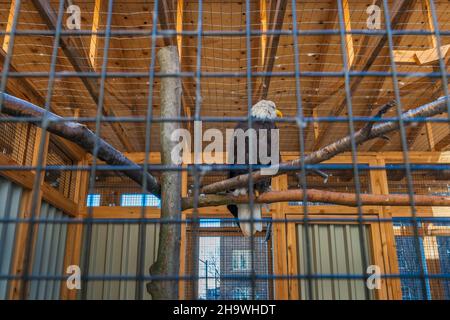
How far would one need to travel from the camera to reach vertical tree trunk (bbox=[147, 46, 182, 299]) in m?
1.85

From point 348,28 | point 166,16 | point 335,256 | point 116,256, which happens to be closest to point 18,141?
point 116,256

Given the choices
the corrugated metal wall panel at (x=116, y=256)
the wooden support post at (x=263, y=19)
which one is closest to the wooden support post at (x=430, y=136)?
the wooden support post at (x=263, y=19)

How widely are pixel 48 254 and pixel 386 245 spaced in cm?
327

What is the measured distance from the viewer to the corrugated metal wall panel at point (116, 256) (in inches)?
155

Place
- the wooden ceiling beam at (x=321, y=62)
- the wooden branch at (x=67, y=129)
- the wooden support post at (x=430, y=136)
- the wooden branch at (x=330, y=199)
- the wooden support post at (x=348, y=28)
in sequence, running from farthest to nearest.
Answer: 1. the wooden support post at (x=430, y=136)
2. the wooden ceiling beam at (x=321, y=62)
3. the wooden support post at (x=348, y=28)
4. the wooden branch at (x=330, y=199)
5. the wooden branch at (x=67, y=129)

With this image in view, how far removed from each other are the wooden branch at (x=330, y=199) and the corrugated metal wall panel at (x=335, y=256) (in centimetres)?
160

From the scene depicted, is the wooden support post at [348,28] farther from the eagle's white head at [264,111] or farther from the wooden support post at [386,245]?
the wooden support post at [386,245]

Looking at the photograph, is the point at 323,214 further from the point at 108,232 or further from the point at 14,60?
the point at 14,60

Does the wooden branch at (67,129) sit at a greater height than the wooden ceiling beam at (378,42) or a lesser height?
lesser

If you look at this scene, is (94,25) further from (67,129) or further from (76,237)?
(76,237)

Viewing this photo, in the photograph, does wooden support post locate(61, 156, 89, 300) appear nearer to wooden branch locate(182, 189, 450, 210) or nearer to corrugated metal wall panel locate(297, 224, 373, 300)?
wooden branch locate(182, 189, 450, 210)

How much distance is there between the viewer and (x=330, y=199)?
2.43 metres

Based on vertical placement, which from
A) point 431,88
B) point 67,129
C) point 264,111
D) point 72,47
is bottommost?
point 67,129

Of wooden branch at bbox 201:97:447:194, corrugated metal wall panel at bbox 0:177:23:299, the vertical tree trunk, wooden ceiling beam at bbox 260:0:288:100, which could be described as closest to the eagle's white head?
wooden ceiling beam at bbox 260:0:288:100
